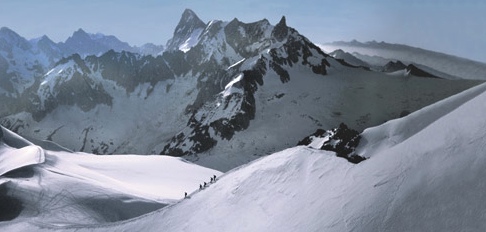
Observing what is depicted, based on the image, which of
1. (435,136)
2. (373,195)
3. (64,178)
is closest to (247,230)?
(373,195)

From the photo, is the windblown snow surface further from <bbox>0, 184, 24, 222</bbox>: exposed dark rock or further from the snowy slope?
<bbox>0, 184, 24, 222</bbox>: exposed dark rock

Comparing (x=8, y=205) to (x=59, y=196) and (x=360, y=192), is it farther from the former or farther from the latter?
(x=360, y=192)

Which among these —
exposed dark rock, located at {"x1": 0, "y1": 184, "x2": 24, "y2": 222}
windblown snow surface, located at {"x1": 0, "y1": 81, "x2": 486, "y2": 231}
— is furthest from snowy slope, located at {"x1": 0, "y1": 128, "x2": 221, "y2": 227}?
windblown snow surface, located at {"x1": 0, "y1": 81, "x2": 486, "y2": 231}

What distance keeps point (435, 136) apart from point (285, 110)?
570ft

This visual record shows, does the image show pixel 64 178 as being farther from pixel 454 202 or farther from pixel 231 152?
pixel 231 152

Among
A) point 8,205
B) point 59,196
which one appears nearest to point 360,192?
point 59,196

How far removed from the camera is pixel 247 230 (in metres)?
29.8

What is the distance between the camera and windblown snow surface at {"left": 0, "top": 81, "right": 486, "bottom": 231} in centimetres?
2125

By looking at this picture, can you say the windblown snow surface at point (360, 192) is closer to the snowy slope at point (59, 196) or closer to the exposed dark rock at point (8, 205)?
the snowy slope at point (59, 196)

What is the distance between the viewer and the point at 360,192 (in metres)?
25.8

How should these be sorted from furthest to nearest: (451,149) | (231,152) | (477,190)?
(231,152) < (451,149) < (477,190)

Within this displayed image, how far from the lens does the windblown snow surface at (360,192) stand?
2125 cm

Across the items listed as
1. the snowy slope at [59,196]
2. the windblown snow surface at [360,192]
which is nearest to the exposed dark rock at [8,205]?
the snowy slope at [59,196]

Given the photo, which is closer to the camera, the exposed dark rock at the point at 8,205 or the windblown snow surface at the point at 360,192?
the windblown snow surface at the point at 360,192
